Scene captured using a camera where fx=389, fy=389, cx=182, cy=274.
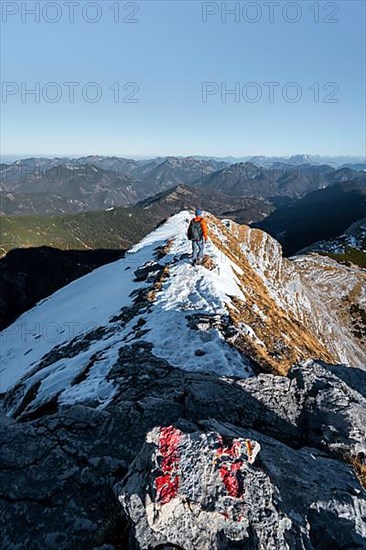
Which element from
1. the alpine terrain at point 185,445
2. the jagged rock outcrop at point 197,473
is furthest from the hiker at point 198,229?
the jagged rock outcrop at point 197,473

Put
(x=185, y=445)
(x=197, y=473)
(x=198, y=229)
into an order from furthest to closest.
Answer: (x=198, y=229) < (x=185, y=445) < (x=197, y=473)

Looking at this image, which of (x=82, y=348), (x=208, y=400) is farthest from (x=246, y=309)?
(x=208, y=400)

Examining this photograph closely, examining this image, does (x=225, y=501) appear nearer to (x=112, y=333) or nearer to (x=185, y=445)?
(x=185, y=445)

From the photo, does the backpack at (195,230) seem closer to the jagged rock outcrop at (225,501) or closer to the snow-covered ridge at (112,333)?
the snow-covered ridge at (112,333)

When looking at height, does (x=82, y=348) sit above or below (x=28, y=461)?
below

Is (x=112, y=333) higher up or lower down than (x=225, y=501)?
lower down

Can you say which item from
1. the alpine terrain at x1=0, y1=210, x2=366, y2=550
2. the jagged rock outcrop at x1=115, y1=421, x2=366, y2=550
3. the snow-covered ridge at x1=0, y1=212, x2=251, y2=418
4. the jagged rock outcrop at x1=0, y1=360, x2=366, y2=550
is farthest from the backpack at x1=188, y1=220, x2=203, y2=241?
the jagged rock outcrop at x1=115, y1=421, x2=366, y2=550

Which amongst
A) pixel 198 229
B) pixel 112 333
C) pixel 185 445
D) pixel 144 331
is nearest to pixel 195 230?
pixel 198 229

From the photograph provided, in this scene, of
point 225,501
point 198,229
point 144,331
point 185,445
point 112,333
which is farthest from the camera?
point 198,229

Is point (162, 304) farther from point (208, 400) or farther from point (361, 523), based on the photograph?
point (361, 523)

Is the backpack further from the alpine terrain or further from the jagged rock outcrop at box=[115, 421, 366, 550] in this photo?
the jagged rock outcrop at box=[115, 421, 366, 550]

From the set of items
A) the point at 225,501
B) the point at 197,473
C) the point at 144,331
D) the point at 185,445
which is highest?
the point at 185,445
